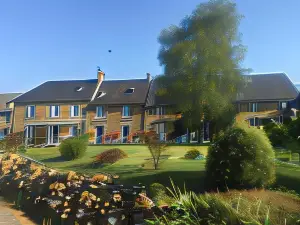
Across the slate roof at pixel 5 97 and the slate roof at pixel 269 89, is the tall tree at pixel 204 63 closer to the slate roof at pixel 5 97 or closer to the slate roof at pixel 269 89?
the slate roof at pixel 269 89

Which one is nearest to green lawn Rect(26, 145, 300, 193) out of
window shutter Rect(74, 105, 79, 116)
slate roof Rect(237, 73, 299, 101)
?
slate roof Rect(237, 73, 299, 101)

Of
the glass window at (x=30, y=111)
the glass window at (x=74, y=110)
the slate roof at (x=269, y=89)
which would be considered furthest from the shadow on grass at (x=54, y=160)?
the glass window at (x=30, y=111)

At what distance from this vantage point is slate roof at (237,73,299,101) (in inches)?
1591

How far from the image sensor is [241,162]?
30.0ft

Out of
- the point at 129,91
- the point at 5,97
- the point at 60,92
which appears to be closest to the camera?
the point at 129,91

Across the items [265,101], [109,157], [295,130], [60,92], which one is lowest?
[109,157]

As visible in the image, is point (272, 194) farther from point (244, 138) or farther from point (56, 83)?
point (56, 83)

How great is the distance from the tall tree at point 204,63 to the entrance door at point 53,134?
1809 centimetres

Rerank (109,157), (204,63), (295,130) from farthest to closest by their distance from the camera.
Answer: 1. (204,63)
2. (109,157)
3. (295,130)

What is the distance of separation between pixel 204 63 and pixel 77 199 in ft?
80.6

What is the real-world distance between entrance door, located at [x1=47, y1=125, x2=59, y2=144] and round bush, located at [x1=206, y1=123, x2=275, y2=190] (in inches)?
1503

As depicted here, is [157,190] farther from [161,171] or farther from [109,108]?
[109,108]

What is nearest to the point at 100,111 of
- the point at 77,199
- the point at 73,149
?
the point at 73,149

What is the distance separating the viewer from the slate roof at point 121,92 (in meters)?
45.3
